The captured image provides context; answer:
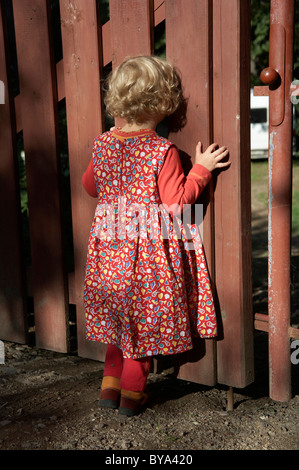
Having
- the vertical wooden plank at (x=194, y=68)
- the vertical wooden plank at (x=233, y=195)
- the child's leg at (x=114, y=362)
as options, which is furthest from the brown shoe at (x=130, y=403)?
the vertical wooden plank at (x=194, y=68)

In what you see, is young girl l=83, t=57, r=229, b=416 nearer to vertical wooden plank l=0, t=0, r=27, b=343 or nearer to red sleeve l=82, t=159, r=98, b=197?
red sleeve l=82, t=159, r=98, b=197

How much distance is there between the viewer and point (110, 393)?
2.60 metres

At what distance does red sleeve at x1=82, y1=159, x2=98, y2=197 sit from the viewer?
2.65 m

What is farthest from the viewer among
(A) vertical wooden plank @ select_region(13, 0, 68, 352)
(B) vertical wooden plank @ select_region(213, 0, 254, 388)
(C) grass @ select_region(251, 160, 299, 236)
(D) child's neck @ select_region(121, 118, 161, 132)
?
(C) grass @ select_region(251, 160, 299, 236)

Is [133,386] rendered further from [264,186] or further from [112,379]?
[264,186]

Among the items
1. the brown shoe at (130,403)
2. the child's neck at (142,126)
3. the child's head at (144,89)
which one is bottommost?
the brown shoe at (130,403)

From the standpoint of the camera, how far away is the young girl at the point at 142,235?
93.7 inches

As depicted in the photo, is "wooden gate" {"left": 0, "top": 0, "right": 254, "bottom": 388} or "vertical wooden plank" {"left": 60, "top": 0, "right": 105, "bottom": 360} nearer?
"wooden gate" {"left": 0, "top": 0, "right": 254, "bottom": 388}

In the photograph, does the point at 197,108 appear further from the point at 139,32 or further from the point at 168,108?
the point at 139,32

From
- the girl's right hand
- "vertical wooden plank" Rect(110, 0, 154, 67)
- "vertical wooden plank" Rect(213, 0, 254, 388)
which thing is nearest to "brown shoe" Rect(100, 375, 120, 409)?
"vertical wooden plank" Rect(213, 0, 254, 388)

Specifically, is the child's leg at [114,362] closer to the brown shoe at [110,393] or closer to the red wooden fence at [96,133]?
the brown shoe at [110,393]

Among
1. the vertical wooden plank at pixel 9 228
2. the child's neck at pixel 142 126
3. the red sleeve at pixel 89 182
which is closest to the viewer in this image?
the child's neck at pixel 142 126

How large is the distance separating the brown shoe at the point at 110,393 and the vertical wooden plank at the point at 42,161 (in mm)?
554

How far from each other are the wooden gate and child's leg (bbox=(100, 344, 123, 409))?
0.29 metres
